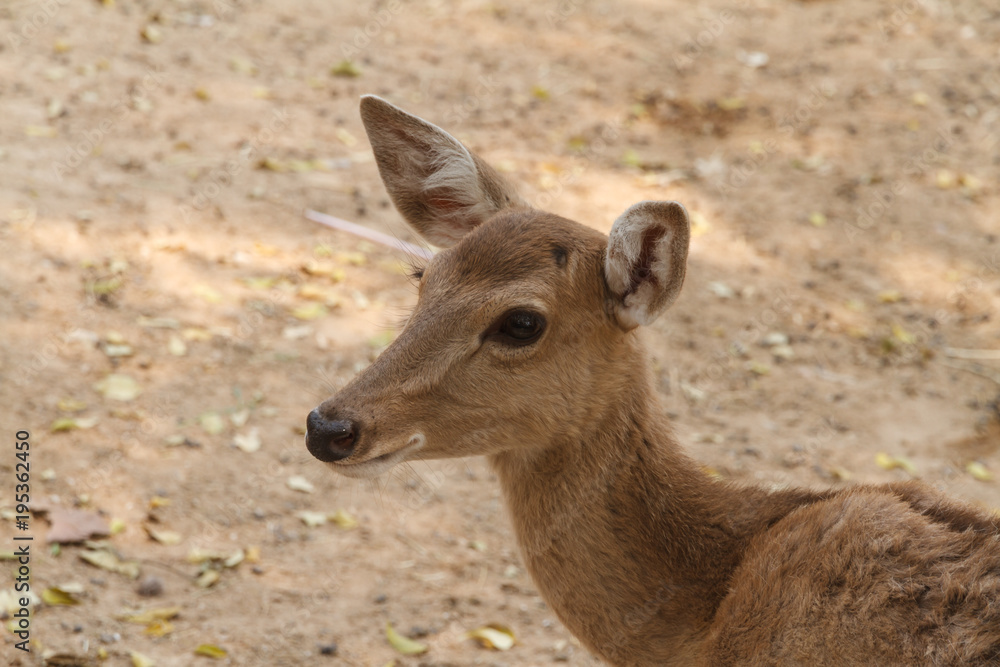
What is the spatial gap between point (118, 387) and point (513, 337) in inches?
128

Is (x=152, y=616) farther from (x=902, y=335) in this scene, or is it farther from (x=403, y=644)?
(x=902, y=335)

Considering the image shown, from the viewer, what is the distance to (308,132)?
28.0ft

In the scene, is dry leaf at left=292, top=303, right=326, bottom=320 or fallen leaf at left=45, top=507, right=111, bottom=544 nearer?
fallen leaf at left=45, top=507, right=111, bottom=544

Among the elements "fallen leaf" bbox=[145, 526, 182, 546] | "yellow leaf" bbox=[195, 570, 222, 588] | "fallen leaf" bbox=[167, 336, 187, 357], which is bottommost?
"yellow leaf" bbox=[195, 570, 222, 588]

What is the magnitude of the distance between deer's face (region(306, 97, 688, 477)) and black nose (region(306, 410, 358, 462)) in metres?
0.03

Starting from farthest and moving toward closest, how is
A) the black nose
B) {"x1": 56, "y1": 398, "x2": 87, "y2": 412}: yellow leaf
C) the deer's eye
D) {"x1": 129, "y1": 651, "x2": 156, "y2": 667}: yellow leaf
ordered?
{"x1": 56, "y1": 398, "x2": 87, "y2": 412}: yellow leaf → {"x1": 129, "y1": 651, "x2": 156, "y2": 667}: yellow leaf → the deer's eye → the black nose

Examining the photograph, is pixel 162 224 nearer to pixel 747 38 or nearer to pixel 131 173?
pixel 131 173

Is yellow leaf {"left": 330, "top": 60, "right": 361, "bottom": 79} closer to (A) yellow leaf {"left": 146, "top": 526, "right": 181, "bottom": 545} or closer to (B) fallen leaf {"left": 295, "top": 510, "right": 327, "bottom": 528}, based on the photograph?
(B) fallen leaf {"left": 295, "top": 510, "right": 327, "bottom": 528}

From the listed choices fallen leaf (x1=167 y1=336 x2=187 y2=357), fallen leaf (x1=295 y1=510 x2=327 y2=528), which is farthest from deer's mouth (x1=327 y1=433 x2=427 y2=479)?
fallen leaf (x1=167 y1=336 x2=187 y2=357)

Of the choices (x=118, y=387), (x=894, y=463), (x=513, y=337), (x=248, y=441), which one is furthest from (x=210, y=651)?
(x=894, y=463)

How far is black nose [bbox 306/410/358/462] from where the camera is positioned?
313 cm

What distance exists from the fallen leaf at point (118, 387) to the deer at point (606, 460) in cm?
279

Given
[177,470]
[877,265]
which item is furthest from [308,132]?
[877,265]

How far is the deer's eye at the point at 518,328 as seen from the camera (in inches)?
133
